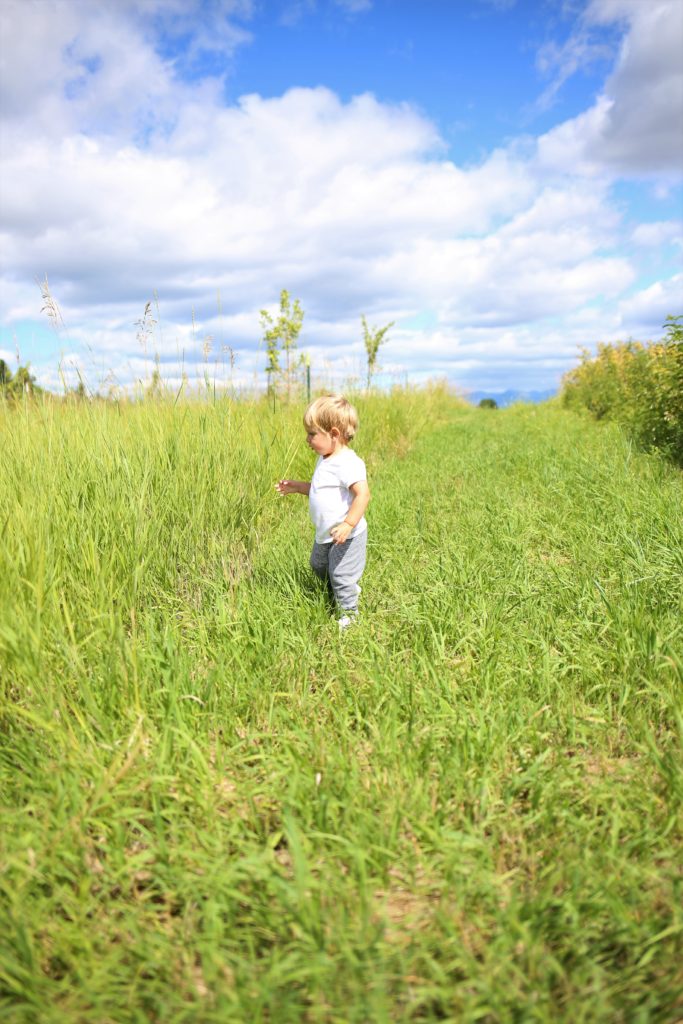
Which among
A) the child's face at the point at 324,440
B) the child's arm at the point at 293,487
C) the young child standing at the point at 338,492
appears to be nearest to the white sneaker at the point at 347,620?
the young child standing at the point at 338,492

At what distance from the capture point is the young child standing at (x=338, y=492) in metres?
3.08

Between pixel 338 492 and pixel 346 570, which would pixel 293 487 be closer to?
pixel 338 492

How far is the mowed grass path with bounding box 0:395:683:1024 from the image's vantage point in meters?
1.30

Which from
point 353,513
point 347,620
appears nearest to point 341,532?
point 353,513

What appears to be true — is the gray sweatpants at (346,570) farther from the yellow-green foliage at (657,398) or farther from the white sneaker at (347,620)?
the yellow-green foliage at (657,398)

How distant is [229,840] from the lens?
1.65 meters

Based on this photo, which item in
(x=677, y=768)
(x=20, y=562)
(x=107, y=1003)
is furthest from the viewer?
(x=20, y=562)

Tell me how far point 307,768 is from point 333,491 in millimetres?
1570

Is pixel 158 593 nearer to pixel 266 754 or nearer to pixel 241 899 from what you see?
pixel 266 754

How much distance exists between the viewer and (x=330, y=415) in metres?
3.09

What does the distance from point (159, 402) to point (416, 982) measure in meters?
3.64

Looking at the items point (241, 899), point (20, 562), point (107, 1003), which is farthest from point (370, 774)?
point (20, 562)

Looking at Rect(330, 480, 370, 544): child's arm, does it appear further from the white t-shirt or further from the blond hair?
the blond hair

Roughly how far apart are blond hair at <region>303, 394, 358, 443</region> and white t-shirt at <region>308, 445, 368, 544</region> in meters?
0.13
